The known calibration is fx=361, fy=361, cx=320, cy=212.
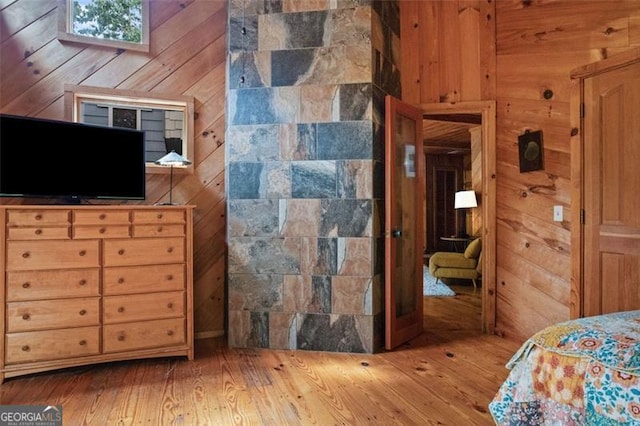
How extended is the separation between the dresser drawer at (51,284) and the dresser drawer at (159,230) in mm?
363

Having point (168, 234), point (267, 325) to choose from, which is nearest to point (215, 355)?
point (267, 325)

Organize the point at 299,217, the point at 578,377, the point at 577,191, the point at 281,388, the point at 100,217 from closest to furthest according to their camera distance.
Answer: the point at 578,377 → the point at 281,388 → the point at 100,217 → the point at 577,191 → the point at 299,217

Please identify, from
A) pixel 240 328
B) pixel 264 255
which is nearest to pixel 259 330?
pixel 240 328

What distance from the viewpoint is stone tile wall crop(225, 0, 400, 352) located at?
2857 millimetres

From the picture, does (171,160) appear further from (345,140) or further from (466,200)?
(466,200)

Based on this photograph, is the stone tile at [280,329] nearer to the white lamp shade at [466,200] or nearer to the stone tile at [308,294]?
the stone tile at [308,294]

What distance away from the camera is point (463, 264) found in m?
5.30

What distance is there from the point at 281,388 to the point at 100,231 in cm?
160

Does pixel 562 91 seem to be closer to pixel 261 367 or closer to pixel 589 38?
pixel 589 38

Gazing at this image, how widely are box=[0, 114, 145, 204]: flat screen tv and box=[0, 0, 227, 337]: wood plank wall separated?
13.6 inches

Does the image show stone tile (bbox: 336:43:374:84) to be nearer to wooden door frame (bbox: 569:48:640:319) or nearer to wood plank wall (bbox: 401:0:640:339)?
wood plank wall (bbox: 401:0:640:339)

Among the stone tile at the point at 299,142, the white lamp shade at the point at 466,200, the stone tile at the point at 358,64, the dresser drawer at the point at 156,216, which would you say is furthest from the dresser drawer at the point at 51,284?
the white lamp shade at the point at 466,200

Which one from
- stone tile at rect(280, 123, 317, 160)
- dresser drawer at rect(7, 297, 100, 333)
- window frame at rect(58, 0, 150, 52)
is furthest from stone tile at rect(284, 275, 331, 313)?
window frame at rect(58, 0, 150, 52)

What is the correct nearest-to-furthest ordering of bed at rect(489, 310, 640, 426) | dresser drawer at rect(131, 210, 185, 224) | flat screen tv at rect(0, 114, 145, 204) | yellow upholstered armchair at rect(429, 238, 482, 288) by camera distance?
bed at rect(489, 310, 640, 426) → flat screen tv at rect(0, 114, 145, 204) → dresser drawer at rect(131, 210, 185, 224) → yellow upholstered armchair at rect(429, 238, 482, 288)
